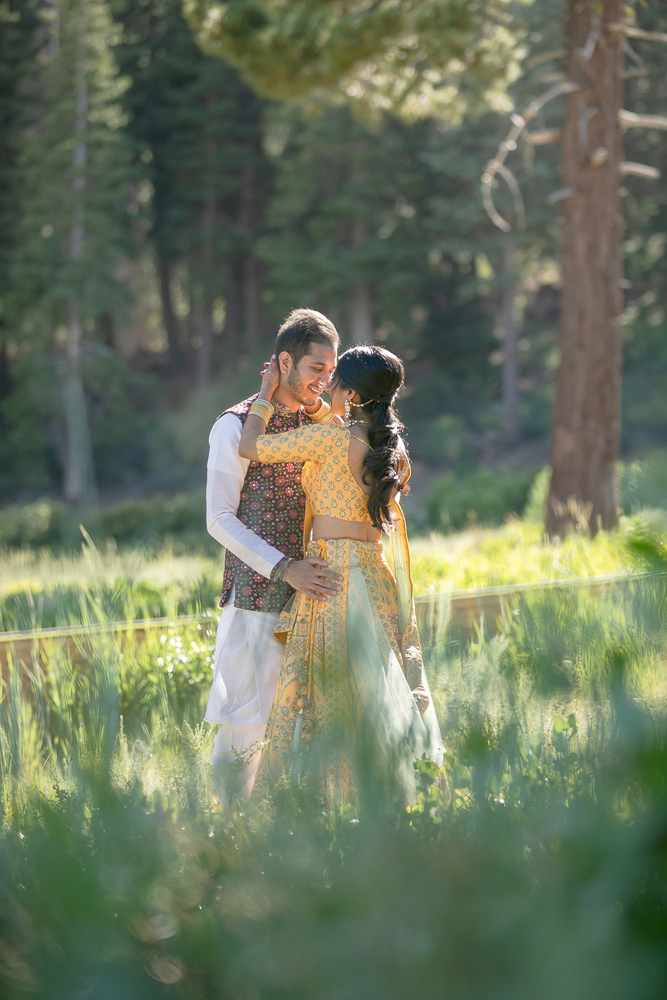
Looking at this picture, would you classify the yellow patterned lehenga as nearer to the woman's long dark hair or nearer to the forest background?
the woman's long dark hair

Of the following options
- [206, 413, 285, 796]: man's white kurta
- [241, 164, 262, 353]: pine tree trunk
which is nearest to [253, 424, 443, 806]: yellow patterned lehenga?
[206, 413, 285, 796]: man's white kurta

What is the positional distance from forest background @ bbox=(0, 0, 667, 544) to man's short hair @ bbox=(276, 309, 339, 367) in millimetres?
18104

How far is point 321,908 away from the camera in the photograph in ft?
3.22

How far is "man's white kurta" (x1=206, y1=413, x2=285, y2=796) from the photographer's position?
107 inches

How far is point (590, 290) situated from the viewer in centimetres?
867

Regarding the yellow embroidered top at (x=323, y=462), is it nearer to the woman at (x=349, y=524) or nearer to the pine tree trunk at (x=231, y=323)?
the woman at (x=349, y=524)

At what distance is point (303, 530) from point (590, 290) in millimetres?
6659

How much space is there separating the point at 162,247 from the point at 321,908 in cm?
3302

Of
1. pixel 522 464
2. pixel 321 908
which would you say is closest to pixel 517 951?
pixel 321 908

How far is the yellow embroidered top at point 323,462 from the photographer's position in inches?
102

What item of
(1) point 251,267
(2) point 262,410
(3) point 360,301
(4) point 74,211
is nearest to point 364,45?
(2) point 262,410

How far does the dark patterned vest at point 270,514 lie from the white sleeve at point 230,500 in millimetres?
63

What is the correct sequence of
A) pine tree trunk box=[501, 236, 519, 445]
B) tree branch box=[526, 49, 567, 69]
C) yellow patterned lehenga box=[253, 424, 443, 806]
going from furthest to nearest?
pine tree trunk box=[501, 236, 519, 445] → tree branch box=[526, 49, 567, 69] → yellow patterned lehenga box=[253, 424, 443, 806]

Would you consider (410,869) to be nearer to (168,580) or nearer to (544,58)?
(168,580)
